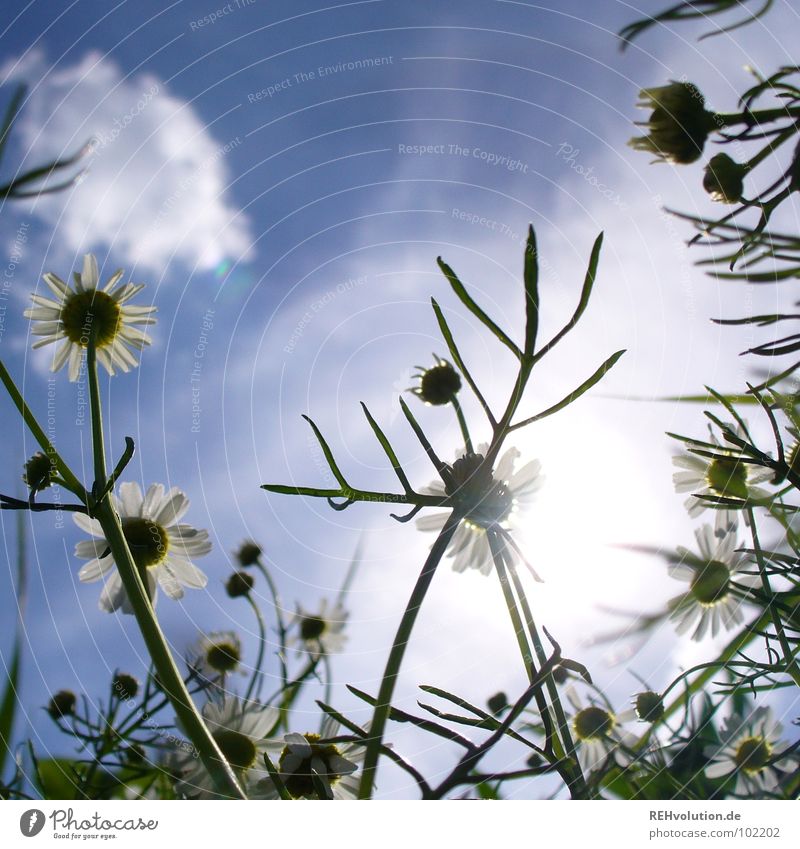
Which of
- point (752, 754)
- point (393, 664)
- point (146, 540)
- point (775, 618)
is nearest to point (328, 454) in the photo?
point (393, 664)

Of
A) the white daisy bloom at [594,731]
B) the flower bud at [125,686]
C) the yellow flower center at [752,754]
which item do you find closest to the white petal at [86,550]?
the flower bud at [125,686]

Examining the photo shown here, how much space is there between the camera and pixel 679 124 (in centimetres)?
54

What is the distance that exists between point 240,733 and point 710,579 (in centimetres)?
46

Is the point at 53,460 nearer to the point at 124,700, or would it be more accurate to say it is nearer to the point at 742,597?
the point at 124,700

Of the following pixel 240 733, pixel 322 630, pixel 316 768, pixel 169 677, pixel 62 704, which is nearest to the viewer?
pixel 169 677

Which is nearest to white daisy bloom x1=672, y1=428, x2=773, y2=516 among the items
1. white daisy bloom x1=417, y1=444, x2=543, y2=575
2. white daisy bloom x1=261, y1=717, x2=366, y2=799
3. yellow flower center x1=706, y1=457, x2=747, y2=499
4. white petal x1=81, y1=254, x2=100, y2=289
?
yellow flower center x1=706, y1=457, x2=747, y2=499

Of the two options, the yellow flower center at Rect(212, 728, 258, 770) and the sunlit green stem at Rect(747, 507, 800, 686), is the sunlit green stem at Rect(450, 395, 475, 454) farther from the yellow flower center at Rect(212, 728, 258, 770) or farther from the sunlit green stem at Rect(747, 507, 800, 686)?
the yellow flower center at Rect(212, 728, 258, 770)

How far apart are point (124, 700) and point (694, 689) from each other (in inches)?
19.9

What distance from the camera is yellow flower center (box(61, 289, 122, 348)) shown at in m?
0.68

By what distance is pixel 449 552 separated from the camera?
63cm

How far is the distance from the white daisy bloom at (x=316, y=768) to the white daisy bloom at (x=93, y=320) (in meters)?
0.40

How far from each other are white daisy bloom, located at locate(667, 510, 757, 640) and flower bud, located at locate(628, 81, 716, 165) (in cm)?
32

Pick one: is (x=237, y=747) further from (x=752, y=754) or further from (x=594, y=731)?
(x=752, y=754)

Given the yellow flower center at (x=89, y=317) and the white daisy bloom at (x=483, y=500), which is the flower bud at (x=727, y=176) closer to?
the white daisy bloom at (x=483, y=500)
